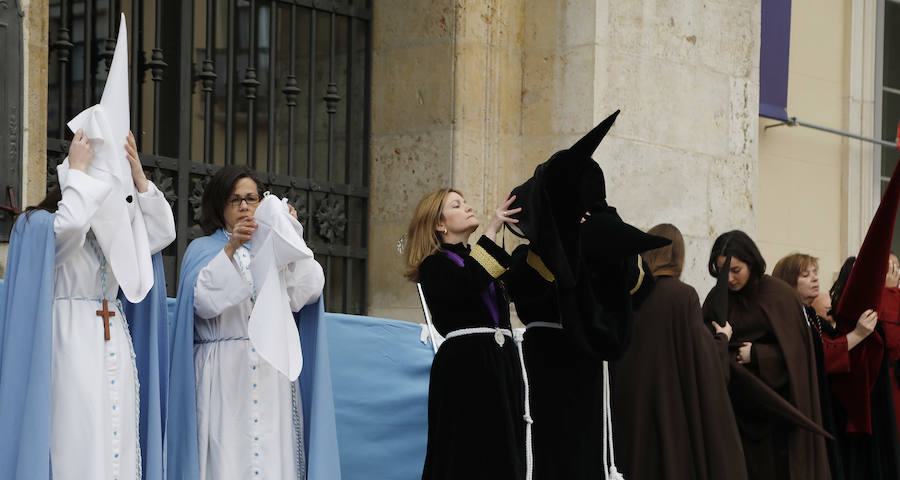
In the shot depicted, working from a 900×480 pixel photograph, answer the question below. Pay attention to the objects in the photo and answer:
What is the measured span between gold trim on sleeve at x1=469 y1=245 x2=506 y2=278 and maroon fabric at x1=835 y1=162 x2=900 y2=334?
2.48 meters

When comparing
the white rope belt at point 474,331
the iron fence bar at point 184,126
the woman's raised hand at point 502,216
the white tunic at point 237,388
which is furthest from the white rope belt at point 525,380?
the iron fence bar at point 184,126

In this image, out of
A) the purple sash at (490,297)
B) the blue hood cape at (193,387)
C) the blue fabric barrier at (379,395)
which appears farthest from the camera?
the blue fabric barrier at (379,395)

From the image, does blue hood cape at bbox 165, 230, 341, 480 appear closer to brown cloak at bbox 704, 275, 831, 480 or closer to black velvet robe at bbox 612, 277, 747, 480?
black velvet robe at bbox 612, 277, 747, 480

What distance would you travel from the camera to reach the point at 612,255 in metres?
5.61

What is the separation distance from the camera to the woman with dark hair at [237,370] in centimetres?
566

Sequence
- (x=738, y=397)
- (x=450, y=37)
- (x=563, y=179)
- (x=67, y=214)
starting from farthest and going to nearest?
1. (x=450, y=37)
2. (x=738, y=397)
3. (x=563, y=179)
4. (x=67, y=214)

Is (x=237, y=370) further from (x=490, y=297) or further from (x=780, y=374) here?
(x=780, y=374)

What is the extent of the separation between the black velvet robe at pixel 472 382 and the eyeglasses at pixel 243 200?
730 millimetres

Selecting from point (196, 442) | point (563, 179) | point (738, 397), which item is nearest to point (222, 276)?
point (196, 442)

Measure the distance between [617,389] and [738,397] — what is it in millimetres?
904

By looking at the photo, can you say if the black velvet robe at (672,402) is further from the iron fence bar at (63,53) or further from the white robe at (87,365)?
the iron fence bar at (63,53)

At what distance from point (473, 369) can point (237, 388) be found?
934mm

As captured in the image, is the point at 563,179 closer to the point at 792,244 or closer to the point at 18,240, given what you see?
the point at 18,240

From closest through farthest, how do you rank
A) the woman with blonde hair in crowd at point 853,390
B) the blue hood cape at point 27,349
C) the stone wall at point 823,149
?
the blue hood cape at point 27,349, the woman with blonde hair in crowd at point 853,390, the stone wall at point 823,149
